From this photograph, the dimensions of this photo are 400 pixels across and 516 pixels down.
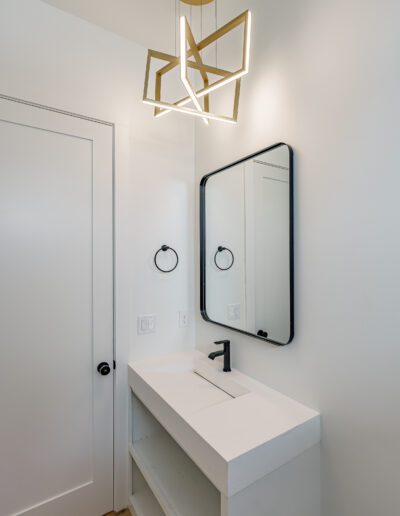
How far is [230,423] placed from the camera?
1123mm

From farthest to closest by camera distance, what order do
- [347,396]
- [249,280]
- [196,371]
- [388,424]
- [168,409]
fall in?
1. [196,371]
2. [249,280]
3. [168,409]
4. [347,396]
5. [388,424]

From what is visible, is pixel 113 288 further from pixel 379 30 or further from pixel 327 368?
pixel 379 30

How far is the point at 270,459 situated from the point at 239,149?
1448 millimetres

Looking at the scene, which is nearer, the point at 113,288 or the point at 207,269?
the point at 113,288

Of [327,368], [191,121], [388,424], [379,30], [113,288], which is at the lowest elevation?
[388,424]

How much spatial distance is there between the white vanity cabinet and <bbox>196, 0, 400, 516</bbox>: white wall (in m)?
0.13

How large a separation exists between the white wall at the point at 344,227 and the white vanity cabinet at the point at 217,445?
0.41 ft

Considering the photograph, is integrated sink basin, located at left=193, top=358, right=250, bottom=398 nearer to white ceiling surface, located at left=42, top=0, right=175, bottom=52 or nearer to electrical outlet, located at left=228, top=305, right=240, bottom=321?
electrical outlet, located at left=228, top=305, right=240, bottom=321

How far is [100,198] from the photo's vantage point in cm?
160

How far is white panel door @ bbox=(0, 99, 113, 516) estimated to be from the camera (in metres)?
1.37

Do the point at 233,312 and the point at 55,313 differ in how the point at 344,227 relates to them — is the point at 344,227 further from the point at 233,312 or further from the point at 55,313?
the point at 55,313

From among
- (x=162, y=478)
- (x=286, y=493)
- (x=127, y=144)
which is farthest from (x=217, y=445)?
(x=127, y=144)

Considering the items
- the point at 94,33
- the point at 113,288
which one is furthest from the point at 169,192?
the point at 94,33

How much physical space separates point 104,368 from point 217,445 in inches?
33.5
